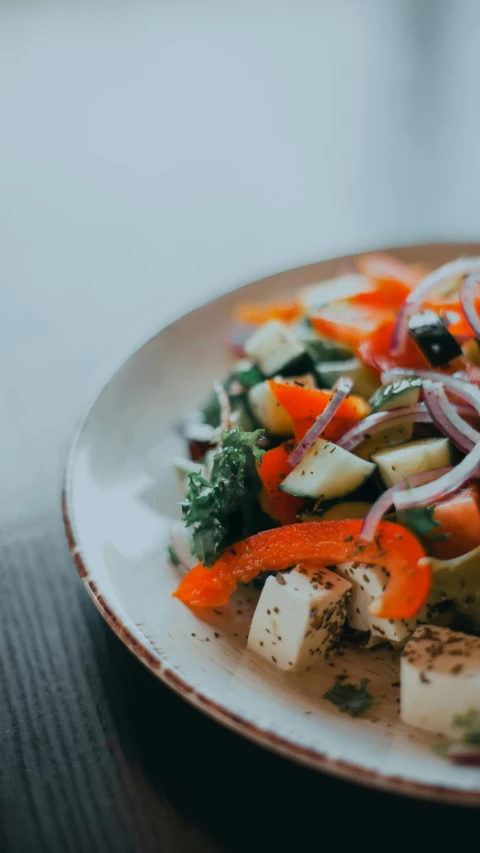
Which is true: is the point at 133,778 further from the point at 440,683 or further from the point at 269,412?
the point at 269,412

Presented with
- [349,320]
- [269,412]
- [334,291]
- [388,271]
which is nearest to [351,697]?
[269,412]

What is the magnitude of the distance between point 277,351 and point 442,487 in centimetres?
67

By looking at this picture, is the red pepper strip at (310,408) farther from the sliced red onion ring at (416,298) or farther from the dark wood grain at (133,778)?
the dark wood grain at (133,778)

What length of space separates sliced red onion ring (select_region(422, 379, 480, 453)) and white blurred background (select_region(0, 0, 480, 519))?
39.2 inches

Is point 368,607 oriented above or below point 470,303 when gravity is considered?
below

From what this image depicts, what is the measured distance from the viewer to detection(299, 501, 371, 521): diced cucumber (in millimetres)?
1742

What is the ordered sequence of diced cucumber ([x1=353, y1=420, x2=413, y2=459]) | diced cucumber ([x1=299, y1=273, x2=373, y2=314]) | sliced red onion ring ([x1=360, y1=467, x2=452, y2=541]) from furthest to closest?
1. diced cucumber ([x1=299, y1=273, x2=373, y2=314])
2. diced cucumber ([x1=353, y1=420, x2=413, y2=459])
3. sliced red onion ring ([x1=360, y1=467, x2=452, y2=541])

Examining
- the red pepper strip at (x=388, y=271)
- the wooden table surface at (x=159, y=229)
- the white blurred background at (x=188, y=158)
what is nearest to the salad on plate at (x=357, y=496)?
the red pepper strip at (x=388, y=271)

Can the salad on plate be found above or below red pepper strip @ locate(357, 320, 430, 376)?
below

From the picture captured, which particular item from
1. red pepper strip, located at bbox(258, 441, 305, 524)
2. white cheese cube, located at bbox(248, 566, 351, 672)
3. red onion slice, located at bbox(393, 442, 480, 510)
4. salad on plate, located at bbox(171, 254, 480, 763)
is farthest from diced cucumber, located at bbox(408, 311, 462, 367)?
white cheese cube, located at bbox(248, 566, 351, 672)

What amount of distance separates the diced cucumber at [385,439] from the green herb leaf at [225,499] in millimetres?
246

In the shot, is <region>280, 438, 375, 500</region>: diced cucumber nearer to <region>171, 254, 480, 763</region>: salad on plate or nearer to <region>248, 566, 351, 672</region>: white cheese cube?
<region>171, 254, 480, 763</region>: salad on plate

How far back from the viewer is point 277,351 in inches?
83.9

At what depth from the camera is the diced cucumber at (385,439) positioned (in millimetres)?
1834
